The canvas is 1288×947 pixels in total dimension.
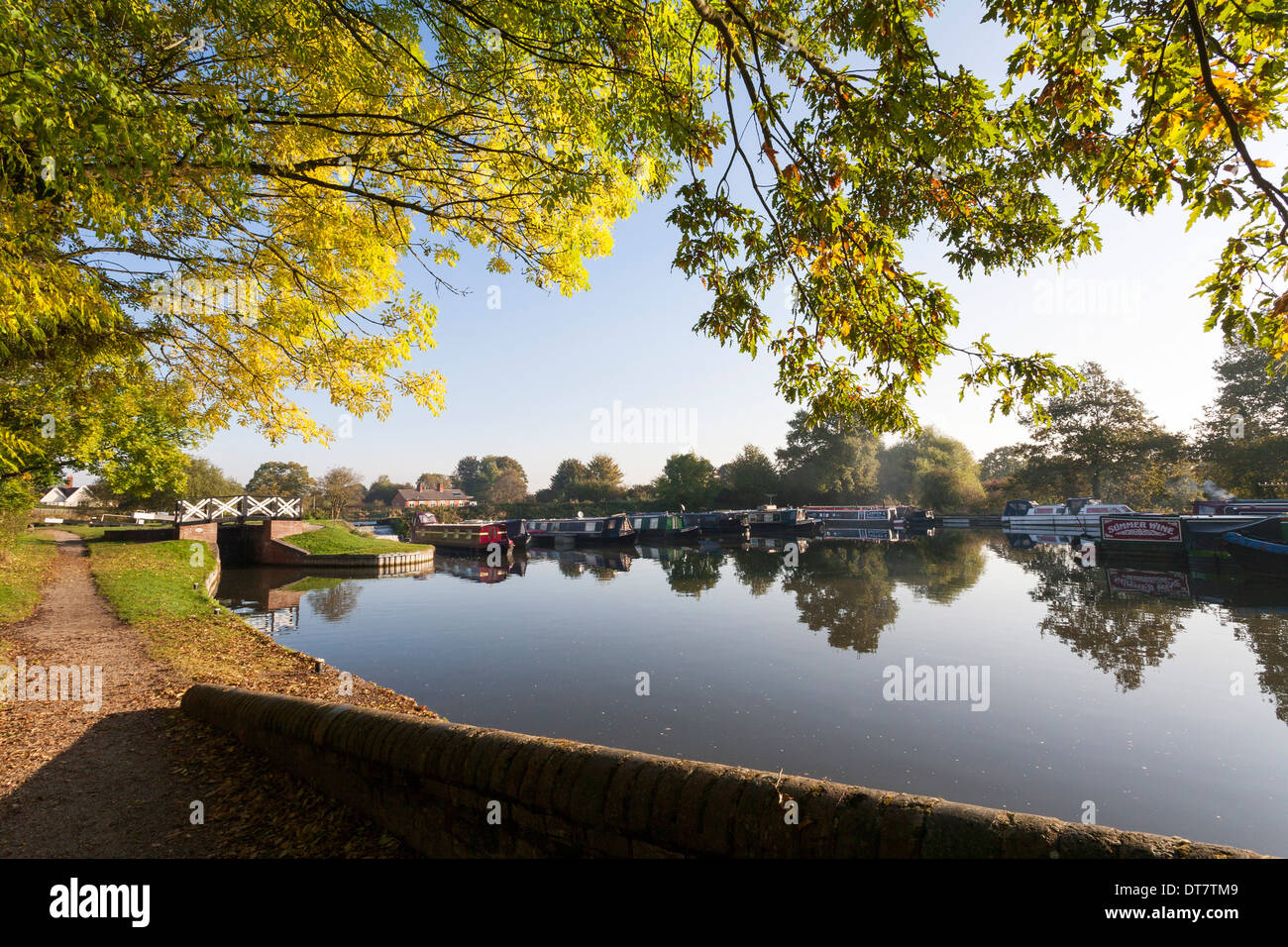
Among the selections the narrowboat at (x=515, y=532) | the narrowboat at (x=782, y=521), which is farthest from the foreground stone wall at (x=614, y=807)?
the narrowboat at (x=782, y=521)

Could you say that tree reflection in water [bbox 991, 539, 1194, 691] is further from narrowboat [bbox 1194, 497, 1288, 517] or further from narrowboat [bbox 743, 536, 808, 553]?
narrowboat [bbox 743, 536, 808, 553]

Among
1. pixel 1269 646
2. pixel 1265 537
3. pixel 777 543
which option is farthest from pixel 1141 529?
pixel 777 543

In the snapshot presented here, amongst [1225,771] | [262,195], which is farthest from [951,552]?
[262,195]

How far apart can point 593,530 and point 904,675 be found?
35783 mm

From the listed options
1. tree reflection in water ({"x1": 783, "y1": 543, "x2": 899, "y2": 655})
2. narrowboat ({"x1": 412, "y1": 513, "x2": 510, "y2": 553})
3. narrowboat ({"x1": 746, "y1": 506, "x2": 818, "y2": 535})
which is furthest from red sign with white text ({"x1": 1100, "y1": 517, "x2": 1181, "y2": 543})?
narrowboat ({"x1": 412, "y1": 513, "x2": 510, "y2": 553})

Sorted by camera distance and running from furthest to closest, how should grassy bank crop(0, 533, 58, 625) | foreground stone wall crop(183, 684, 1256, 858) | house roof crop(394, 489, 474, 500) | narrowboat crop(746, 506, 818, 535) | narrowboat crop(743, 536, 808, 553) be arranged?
house roof crop(394, 489, 474, 500) → narrowboat crop(746, 506, 818, 535) → narrowboat crop(743, 536, 808, 553) → grassy bank crop(0, 533, 58, 625) → foreground stone wall crop(183, 684, 1256, 858)

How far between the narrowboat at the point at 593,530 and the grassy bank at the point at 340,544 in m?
15.5

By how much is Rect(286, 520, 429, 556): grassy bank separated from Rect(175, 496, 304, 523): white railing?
1594 millimetres

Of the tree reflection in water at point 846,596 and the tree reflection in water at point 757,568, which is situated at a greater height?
the tree reflection in water at point 846,596

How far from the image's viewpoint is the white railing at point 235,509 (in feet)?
92.4

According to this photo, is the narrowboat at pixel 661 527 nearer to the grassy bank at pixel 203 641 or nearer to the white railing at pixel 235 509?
the white railing at pixel 235 509

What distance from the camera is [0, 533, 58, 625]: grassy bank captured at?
11.3 metres

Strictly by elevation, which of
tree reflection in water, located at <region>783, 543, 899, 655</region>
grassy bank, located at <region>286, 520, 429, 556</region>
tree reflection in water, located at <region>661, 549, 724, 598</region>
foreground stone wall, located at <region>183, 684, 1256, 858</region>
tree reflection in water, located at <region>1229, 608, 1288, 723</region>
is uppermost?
foreground stone wall, located at <region>183, 684, 1256, 858</region>
